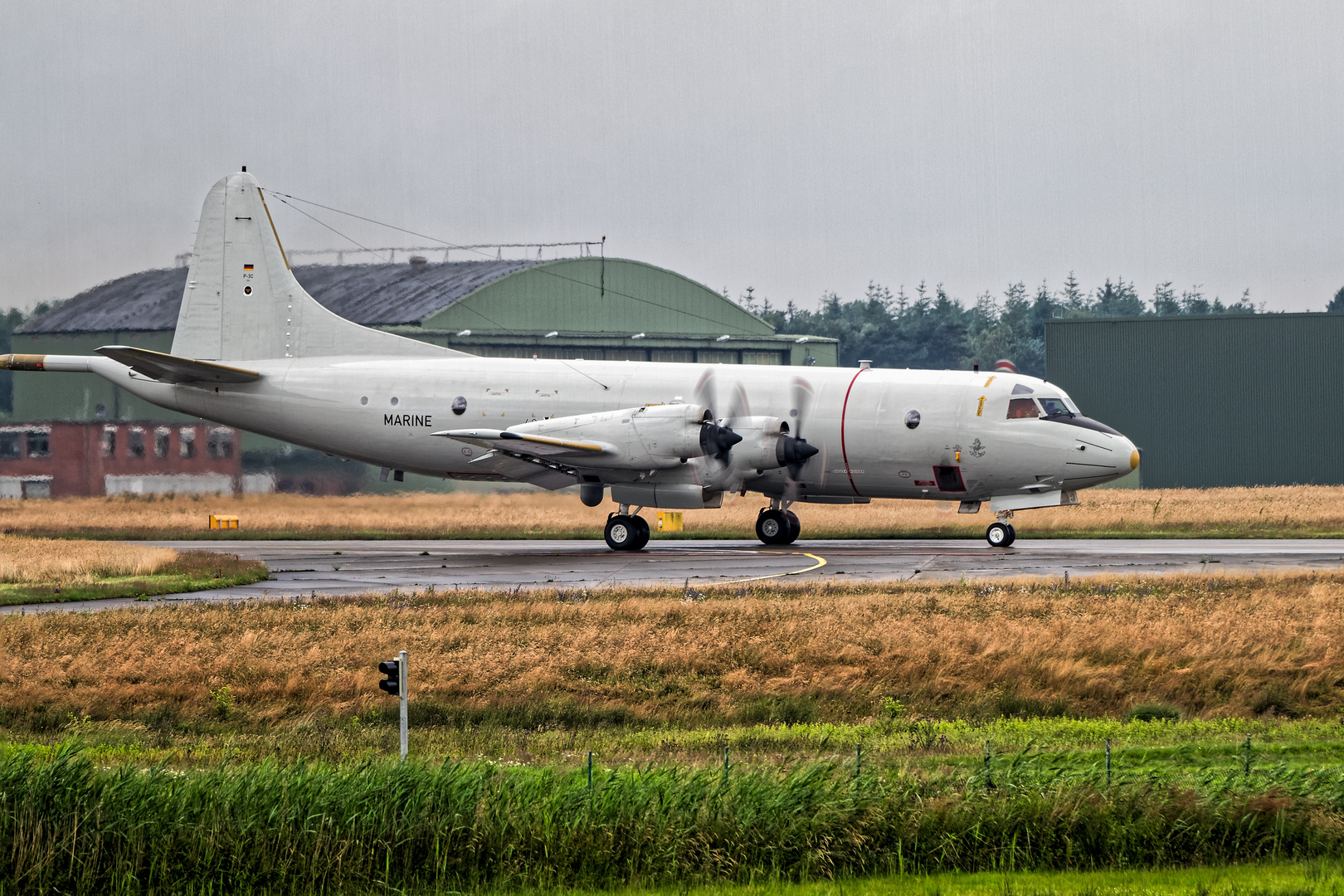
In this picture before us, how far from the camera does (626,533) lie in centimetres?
3716

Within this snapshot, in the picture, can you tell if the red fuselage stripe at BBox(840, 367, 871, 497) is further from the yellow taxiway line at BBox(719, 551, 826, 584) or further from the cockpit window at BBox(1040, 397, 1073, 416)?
the cockpit window at BBox(1040, 397, 1073, 416)

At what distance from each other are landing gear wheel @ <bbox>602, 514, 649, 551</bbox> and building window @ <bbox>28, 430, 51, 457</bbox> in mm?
36310

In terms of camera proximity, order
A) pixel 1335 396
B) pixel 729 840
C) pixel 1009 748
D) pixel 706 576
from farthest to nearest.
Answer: pixel 1335 396
pixel 706 576
pixel 1009 748
pixel 729 840

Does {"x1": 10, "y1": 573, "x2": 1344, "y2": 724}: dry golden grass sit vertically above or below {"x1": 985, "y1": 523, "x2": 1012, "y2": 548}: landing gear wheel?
below

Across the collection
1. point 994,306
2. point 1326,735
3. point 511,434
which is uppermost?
point 994,306

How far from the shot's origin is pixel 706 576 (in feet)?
98.0

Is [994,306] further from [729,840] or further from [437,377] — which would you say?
[729,840]

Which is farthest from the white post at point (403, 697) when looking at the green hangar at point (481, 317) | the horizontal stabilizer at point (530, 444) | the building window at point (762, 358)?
the building window at point (762, 358)

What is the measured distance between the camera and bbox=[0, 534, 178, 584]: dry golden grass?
29.8m

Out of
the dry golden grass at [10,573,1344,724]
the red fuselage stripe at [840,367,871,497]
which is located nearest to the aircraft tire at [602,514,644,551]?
the red fuselage stripe at [840,367,871,497]

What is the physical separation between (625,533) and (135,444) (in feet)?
99.6

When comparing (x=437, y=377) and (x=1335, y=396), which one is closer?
(x=437, y=377)

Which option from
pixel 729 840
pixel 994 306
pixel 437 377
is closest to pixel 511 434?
pixel 437 377

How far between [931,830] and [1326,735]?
812 cm
